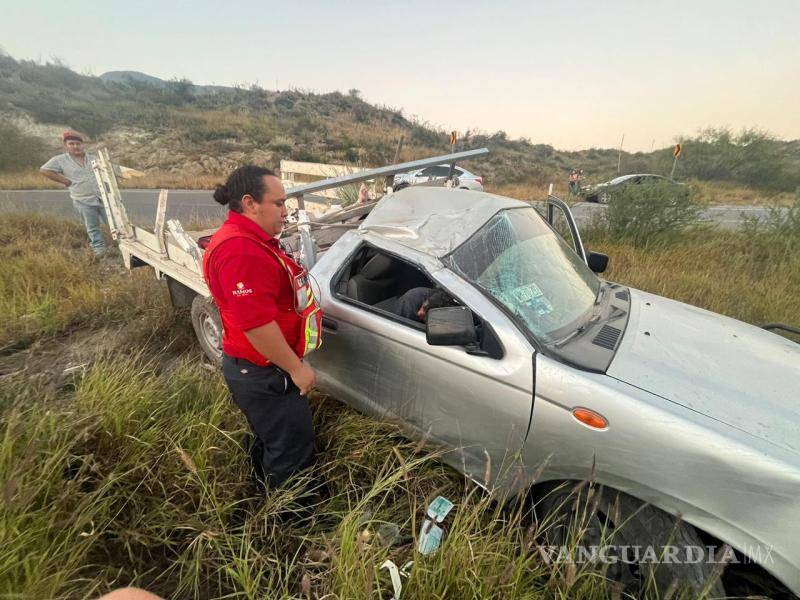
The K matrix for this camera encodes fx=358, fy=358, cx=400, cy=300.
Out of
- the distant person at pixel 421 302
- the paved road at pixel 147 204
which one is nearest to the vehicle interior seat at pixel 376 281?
the distant person at pixel 421 302

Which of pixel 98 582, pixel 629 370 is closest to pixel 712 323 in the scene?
pixel 629 370

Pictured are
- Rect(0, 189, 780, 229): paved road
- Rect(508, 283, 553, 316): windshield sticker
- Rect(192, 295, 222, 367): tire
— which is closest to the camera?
Rect(508, 283, 553, 316): windshield sticker

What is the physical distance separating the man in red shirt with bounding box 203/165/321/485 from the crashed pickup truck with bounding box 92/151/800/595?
1.58 feet

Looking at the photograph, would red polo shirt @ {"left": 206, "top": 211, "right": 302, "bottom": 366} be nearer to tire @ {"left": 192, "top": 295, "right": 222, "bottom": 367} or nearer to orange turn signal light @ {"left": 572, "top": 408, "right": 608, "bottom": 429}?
orange turn signal light @ {"left": 572, "top": 408, "right": 608, "bottom": 429}

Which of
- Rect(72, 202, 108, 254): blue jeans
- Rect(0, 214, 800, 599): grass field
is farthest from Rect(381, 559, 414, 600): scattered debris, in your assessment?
Rect(72, 202, 108, 254): blue jeans

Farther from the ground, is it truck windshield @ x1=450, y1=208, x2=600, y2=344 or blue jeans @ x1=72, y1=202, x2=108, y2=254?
truck windshield @ x1=450, y1=208, x2=600, y2=344

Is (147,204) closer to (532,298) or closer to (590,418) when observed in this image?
(532,298)

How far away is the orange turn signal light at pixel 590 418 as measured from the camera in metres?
1.42

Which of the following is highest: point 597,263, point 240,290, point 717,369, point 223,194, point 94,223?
point 223,194

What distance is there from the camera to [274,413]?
1758mm

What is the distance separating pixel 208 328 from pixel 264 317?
2104 mm

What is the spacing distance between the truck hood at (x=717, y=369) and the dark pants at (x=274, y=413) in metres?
1.46

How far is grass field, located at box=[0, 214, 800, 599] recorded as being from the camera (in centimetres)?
133

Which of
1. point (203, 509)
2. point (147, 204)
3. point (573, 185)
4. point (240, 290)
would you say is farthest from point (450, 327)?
point (573, 185)
